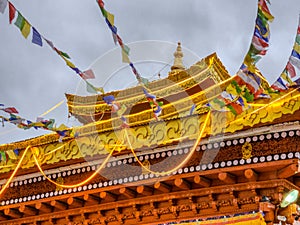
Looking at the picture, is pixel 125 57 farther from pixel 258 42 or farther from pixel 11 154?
pixel 11 154

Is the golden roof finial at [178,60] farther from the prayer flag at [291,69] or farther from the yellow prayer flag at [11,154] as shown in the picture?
the prayer flag at [291,69]

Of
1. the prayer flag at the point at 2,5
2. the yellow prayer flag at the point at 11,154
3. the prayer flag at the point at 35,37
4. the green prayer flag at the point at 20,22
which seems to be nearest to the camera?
the prayer flag at the point at 2,5

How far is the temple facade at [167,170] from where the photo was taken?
7.93 meters

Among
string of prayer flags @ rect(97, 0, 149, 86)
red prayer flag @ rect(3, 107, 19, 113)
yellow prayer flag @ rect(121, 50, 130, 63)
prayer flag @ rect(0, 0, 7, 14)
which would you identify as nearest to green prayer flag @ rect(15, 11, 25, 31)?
prayer flag @ rect(0, 0, 7, 14)

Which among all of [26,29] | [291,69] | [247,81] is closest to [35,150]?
[26,29]

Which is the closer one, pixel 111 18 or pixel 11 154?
pixel 111 18

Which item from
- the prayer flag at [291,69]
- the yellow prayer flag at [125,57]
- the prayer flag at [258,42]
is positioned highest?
the prayer flag at [291,69]

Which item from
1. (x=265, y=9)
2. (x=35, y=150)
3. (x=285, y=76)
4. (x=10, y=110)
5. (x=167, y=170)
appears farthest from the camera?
(x=35, y=150)

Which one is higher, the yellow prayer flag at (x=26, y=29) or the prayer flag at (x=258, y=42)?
the yellow prayer flag at (x=26, y=29)

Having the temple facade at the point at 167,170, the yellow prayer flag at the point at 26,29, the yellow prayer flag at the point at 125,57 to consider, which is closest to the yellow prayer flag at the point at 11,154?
the temple facade at the point at 167,170

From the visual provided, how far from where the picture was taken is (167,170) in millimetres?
8578

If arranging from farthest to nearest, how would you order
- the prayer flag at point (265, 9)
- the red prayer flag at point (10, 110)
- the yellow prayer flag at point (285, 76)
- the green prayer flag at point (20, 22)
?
the red prayer flag at point (10, 110), the yellow prayer flag at point (285, 76), the green prayer flag at point (20, 22), the prayer flag at point (265, 9)

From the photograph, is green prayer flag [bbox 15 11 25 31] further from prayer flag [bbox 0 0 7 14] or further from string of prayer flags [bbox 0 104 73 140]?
string of prayer flags [bbox 0 104 73 140]

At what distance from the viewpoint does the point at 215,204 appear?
8375 millimetres
